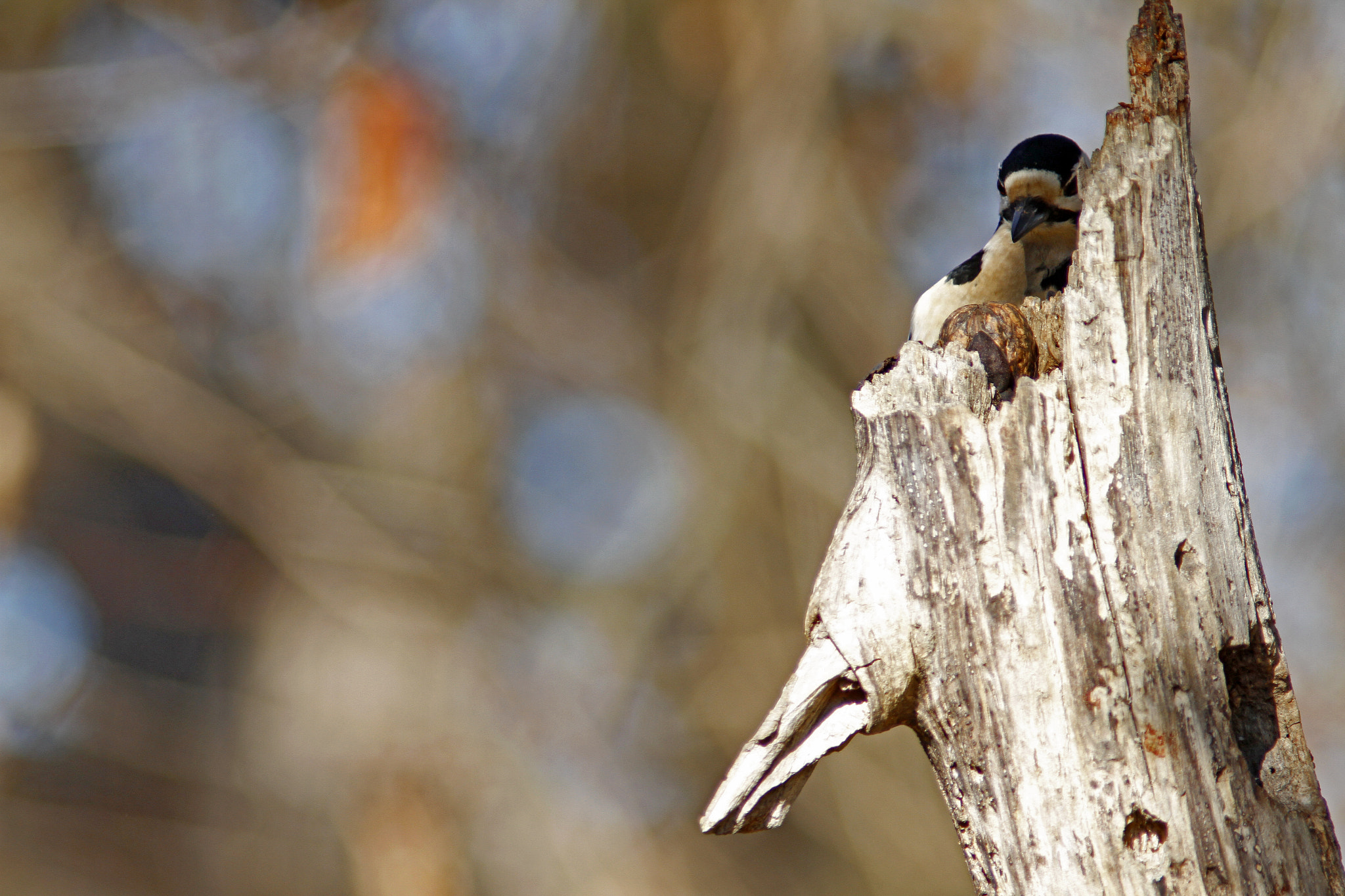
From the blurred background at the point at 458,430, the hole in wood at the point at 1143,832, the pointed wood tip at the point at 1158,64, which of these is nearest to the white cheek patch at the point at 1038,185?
the pointed wood tip at the point at 1158,64

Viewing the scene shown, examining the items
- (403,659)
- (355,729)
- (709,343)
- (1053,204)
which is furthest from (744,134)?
(1053,204)

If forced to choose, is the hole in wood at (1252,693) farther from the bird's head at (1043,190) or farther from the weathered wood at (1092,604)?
the bird's head at (1043,190)

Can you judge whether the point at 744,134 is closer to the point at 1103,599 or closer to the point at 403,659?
the point at 403,659

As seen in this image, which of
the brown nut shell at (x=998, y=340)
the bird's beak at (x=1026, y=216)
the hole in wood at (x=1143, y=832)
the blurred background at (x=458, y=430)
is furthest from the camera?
the blurred background at (x=458, y=430)

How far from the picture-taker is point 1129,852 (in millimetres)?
1469

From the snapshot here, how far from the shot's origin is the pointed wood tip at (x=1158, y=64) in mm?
1702

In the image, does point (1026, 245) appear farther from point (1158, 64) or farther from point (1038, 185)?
point (1158, 64)

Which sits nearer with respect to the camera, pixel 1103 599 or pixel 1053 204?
pixel 1103 599

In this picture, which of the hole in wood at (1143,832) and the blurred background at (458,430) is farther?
the blurred background at (458,430)

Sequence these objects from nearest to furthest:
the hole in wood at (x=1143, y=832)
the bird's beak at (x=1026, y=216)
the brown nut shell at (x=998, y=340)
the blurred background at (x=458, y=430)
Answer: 1. the hole in wood at (x=1143, y=832)
2. the brown nut shell at (x=998, y=340)
3. the bird's beak at (x=1026, y=216)
4. the blurred background at (x=458, y=430)

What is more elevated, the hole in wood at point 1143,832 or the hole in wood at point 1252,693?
the hole in wood at point 1252,693

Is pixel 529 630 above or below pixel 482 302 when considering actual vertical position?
below

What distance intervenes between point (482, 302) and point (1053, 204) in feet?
17.1

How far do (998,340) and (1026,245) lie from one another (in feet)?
2.53
